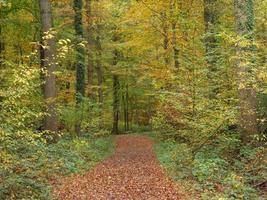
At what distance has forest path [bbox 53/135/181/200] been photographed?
9.54 metres

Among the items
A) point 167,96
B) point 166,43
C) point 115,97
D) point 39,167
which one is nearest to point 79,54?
point 167,96

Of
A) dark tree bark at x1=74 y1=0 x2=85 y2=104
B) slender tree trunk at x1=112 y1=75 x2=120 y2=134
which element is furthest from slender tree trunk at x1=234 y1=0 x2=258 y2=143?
slender tree trunk at x1=112 y1=75 x2=120 y2=134

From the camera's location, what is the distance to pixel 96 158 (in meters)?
16.6

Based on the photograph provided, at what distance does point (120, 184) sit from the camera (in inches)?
435

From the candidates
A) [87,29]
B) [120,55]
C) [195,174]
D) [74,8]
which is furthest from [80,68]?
[120,55]

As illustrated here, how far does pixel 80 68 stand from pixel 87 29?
5.53 m

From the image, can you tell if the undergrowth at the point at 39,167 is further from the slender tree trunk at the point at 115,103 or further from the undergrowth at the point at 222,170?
the slender tree trunk at the point at 115,103

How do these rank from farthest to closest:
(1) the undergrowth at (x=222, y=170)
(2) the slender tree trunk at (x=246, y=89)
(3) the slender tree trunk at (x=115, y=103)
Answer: (3) the slender tree trunk at (x=115, y=103) < (2) the slender tree trunk at (x=246, y=89) < (1) the undergrowth at (x=222, y=170)

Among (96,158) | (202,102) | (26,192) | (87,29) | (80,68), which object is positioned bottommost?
(96,158)

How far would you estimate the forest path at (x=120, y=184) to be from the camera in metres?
9.54

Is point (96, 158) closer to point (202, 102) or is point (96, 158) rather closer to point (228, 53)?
point (202, 102)

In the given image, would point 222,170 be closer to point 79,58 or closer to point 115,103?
point 79,58

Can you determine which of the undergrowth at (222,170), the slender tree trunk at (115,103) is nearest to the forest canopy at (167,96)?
the undergrowth at (222,170)

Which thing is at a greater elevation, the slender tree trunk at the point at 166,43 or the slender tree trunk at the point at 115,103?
the slender tree trunk at the point at 166,43
